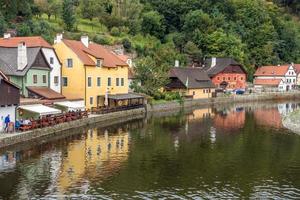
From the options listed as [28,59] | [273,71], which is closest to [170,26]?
[273,71]

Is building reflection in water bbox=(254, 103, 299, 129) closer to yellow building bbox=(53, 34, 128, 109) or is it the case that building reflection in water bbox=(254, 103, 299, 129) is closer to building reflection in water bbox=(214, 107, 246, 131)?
building reflection in water bbox=(214, 107, 246, 131)

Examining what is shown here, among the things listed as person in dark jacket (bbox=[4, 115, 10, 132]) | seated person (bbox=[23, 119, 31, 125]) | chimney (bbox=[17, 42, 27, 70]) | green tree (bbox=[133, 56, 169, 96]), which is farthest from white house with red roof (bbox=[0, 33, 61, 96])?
green tree (bbox=[133, 56, 169, 96])

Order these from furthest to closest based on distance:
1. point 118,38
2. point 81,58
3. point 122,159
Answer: point 118,38 < point 81,58 < point 122,159

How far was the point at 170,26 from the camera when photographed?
124 metres

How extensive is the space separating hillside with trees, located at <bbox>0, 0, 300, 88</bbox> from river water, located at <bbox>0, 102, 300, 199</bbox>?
27.4m

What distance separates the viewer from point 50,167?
3009 centimetres

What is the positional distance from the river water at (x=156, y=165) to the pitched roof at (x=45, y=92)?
5.88 metres

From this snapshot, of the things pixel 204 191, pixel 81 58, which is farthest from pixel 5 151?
pixel 81 58

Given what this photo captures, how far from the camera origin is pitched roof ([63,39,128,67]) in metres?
56.5

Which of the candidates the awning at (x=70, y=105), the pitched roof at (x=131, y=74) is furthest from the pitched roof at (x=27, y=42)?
the pitched roof at (x=131, y=74)

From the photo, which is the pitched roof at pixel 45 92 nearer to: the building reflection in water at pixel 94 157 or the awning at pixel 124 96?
the building reflection in water at pixel 94 157

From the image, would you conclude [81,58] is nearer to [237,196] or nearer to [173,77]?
[173,77]

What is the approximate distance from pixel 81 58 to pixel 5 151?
24.0 meters

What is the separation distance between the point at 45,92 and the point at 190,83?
112 feet
